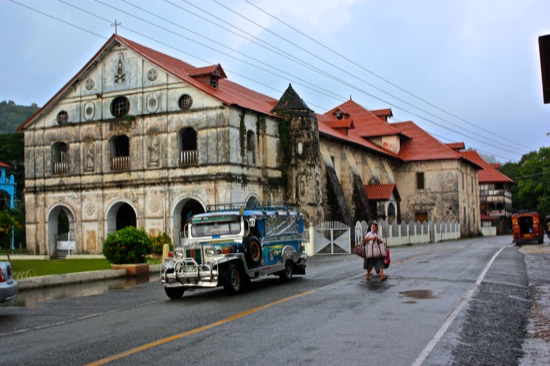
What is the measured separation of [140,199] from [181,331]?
2825 centimetres

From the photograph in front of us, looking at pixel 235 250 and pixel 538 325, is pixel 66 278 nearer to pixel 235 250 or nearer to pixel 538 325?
pixel 235 250

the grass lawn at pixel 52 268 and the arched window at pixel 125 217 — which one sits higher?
the arched window at pixel 125 217

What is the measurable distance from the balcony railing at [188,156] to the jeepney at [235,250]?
17703 mm

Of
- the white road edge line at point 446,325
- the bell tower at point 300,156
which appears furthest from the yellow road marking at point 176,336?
the bell tower at point 300,156

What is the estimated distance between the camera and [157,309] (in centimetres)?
1320

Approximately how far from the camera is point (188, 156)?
3662 cm

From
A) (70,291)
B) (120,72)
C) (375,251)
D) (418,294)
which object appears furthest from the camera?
(120,72)

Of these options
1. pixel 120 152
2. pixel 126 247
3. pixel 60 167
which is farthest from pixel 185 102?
pixel 126 247

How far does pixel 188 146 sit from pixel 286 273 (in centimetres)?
2241

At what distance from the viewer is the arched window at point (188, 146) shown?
36562mm

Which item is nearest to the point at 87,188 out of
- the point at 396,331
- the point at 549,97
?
the point at 396,331

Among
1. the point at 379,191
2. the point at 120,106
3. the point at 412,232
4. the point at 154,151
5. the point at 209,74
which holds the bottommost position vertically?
the point at 412,232

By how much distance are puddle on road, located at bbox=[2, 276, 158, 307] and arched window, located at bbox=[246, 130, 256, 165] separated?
52.0 feet

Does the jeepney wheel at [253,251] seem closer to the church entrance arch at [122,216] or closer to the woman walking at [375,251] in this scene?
the woman walking at [375,251]
